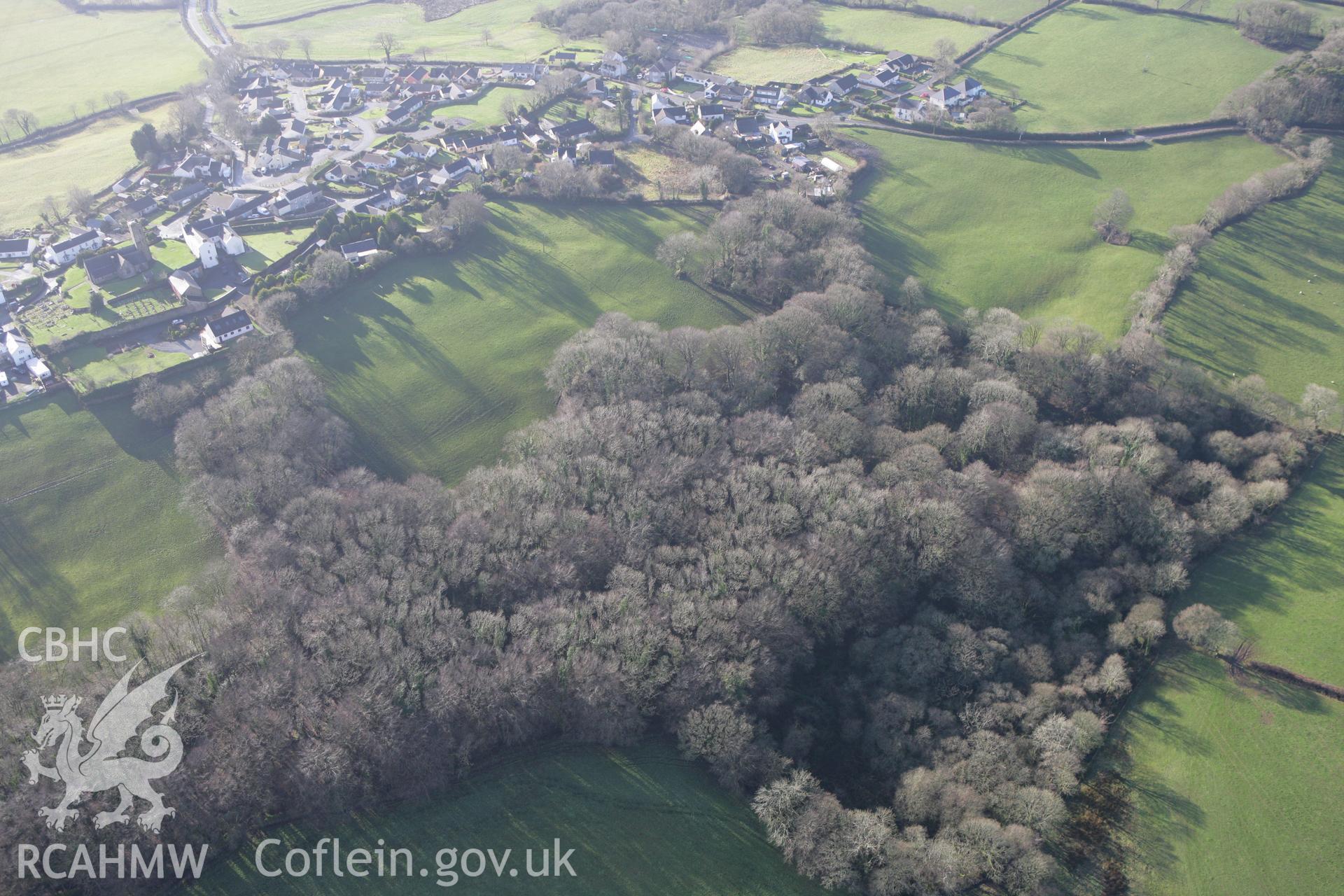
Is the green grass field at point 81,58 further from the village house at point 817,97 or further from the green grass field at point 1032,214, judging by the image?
the green grass field at point 1032,214

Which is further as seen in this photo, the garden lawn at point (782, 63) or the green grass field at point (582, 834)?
the garden lawn at point (782, 63)

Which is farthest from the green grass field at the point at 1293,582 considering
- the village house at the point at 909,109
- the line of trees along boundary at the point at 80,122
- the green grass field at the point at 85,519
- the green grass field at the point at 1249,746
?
the line of trees along boundary at the point at 80,122

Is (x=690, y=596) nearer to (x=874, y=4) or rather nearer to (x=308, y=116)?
(x=308, y=116)

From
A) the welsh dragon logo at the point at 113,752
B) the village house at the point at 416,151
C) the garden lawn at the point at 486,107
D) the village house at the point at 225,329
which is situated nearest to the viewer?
the welsh dragon logo at the point at 113,752

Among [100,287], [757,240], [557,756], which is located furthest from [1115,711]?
[100,287]

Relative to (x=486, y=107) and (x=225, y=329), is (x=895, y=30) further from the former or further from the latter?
(x=225, y=329)

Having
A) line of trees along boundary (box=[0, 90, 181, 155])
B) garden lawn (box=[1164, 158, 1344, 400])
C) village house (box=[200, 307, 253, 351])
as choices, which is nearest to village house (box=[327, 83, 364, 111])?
line of trees along boundary (box=[0, 90, 181, 155])
